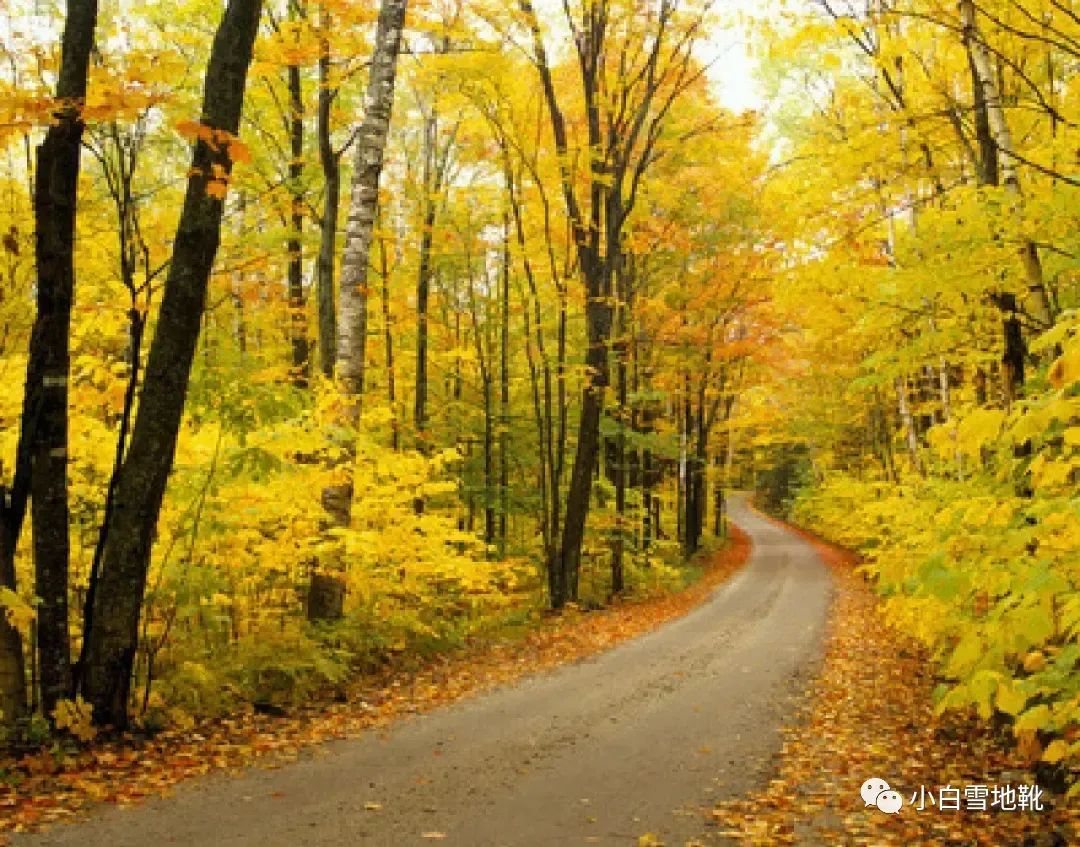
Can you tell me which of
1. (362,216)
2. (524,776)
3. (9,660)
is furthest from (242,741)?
(362,216)

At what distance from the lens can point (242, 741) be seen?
6.77 m

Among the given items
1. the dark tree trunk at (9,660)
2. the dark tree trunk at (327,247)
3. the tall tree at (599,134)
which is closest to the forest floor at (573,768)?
the dark tree trunk at (9,660)

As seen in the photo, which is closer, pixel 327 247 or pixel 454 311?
pixel 327 247

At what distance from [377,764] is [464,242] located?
13.6 m

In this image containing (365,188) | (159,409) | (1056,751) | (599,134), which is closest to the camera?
(1056,751)

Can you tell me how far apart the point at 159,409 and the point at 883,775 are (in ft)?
20.1

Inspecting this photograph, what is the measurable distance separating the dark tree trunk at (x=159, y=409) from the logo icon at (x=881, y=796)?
17.9ft

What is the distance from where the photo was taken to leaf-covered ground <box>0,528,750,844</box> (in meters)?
5.25

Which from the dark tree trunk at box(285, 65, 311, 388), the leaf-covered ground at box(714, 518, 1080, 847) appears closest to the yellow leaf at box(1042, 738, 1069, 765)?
the leaf-covered ground at box(714, 518, 1080, 847)

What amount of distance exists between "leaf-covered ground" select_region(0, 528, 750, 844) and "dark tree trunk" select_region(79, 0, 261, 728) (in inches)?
21.9

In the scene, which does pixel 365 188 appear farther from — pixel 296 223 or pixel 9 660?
pixel 296 223

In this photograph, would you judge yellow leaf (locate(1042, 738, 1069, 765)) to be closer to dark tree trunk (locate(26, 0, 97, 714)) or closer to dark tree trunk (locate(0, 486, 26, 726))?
dark tree trunk (locate(26, 0, 97, 714))

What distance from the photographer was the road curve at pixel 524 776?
15.9 feet

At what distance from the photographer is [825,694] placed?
9.23 metres
